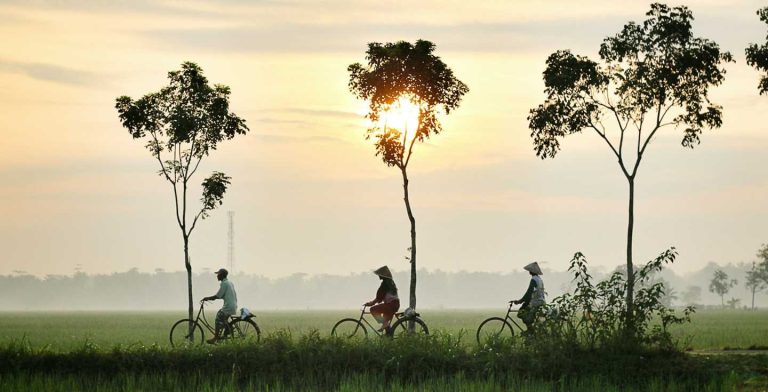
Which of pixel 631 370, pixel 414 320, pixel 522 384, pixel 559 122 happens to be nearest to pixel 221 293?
pixel 414 320

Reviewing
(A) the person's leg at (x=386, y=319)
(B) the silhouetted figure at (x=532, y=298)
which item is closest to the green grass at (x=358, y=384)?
(B) the silhouetted figure at (x=532, y=298)

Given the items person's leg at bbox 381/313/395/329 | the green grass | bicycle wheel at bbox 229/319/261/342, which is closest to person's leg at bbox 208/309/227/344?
bicycle wheel at bbox 229/319/261/342

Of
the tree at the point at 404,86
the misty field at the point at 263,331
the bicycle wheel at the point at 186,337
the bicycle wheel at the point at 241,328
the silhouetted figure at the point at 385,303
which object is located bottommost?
the misty field at the point at 263,331

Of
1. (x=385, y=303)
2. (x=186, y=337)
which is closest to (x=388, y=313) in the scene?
(x=385, y=303)

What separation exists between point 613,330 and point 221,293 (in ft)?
32.7

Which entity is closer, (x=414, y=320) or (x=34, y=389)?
(x=34, y=389)

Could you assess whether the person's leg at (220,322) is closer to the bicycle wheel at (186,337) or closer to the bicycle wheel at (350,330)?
the bicycle wheel at (186,337)

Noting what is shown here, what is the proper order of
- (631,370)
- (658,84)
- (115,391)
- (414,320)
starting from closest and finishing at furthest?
(115,391) < (631,370) < (414,320) < (658,84)

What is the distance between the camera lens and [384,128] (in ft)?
111

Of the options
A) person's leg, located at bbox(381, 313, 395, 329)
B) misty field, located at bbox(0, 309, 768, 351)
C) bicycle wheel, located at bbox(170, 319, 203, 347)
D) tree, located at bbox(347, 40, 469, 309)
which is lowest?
misty field, located at bbox(0, 309, 768, 351)

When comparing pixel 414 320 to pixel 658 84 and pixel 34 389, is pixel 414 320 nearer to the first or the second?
pixel 34 389

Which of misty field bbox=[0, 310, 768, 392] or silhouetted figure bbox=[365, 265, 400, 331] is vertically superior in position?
silhouetted figure bbox=[365, 265, 400, 331]

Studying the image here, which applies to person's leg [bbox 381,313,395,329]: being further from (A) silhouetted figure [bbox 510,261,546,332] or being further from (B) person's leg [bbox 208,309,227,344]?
(B) person's leg [bbox 208,309,227,344]

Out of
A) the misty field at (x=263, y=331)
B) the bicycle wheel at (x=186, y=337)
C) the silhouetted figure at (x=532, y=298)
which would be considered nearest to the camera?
the silhouetted figure at (x=532, y=298)
